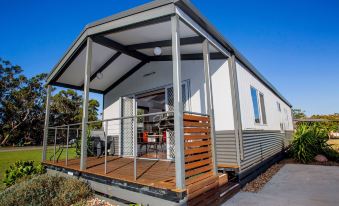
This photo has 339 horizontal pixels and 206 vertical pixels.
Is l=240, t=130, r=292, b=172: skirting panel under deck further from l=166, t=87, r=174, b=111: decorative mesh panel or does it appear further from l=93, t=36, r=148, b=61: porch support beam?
l=93, t=36, r=148, b=61: porch support beam

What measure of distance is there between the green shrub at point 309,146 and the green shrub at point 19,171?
10054 mm

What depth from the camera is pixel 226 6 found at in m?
8.91

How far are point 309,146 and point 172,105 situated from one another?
691 cm

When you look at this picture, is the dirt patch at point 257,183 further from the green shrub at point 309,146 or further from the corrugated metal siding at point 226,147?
the green shrub at point 309,146

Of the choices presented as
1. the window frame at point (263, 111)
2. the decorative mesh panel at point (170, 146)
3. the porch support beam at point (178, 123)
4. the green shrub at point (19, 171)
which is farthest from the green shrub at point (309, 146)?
the green shrub at point (19, 171)

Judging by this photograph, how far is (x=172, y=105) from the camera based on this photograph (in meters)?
6.17

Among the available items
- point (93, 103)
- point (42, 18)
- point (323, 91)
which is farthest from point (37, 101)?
point (323, 91)

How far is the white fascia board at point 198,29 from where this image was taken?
3.47 meters

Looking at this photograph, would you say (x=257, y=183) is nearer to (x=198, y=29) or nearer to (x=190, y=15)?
(x=198, y=29)

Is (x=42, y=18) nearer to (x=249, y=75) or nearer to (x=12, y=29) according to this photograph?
(x=12, y=29)

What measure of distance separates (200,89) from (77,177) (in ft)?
12.5

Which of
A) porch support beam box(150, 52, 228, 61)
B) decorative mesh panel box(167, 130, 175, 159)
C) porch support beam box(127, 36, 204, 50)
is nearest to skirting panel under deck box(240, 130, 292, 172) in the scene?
decorative mesh panel box(167, 130, 175, 159)

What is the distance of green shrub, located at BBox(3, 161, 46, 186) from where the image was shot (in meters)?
5.58

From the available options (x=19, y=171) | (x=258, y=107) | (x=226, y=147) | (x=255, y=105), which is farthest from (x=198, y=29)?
(x=19, y=171)
